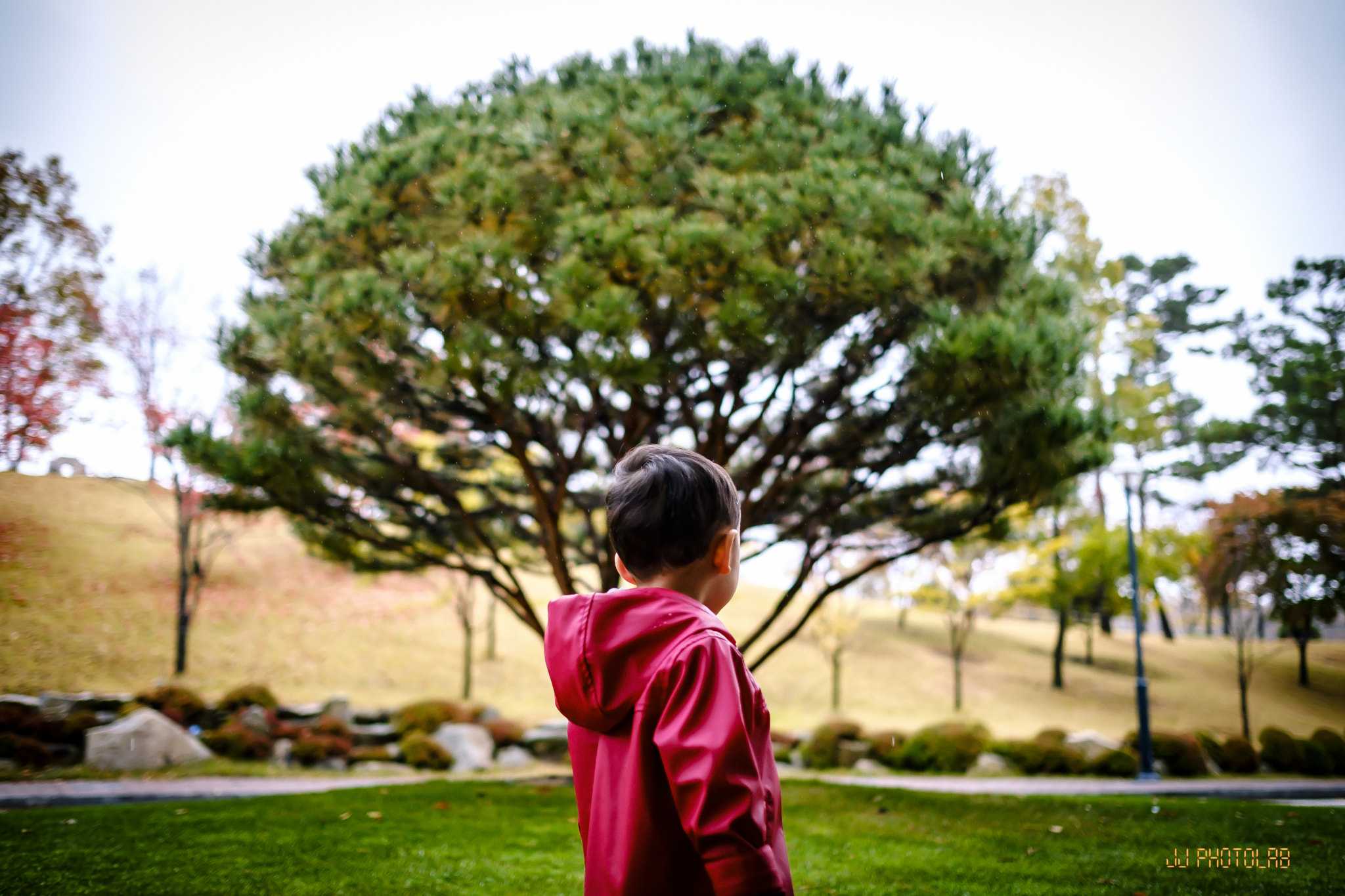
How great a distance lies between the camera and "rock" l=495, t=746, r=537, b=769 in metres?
12.2

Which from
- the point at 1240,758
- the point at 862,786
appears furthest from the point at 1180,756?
the point at 862,786

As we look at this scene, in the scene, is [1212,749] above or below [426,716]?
below

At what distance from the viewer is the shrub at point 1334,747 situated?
1305 centimetres

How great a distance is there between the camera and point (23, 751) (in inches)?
347

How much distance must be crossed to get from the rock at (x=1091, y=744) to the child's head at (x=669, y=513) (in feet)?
46.0

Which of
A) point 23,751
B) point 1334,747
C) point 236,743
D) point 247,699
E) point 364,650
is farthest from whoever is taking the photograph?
point 364,650

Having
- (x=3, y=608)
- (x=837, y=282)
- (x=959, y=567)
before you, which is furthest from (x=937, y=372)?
(x=959, y=567)

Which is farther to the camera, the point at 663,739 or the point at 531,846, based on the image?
the point at 531,846

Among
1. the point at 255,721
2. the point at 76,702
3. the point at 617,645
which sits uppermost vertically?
the point at 617,645

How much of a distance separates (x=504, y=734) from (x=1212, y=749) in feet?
41.2

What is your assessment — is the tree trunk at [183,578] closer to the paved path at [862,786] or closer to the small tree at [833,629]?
the paved path at [862,786]

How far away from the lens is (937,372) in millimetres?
5945

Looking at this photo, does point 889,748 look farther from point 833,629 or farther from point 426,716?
point 426,716

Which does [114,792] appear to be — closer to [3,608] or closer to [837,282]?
[3,608]
